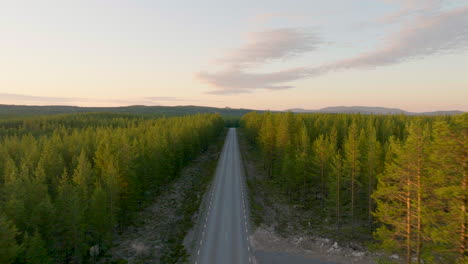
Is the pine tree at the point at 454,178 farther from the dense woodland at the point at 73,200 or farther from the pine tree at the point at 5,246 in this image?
the dense woodland at the point at 73,200

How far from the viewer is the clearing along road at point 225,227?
28281 mm

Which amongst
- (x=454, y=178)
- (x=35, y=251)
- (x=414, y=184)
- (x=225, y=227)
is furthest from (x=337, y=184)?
(x=35, y=251)

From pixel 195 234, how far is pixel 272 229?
438 inches

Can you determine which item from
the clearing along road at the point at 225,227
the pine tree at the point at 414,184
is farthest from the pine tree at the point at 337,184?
the pine tree at the point at 414,184

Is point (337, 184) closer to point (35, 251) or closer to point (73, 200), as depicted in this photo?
point (73, 200)

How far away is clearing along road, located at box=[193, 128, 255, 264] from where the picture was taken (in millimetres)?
28281

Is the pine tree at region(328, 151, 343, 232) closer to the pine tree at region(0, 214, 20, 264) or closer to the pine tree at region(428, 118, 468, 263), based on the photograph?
the pine tree at region(428, 118, 468, 263)

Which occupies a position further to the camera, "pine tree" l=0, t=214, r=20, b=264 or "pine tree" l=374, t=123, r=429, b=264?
"pine tree" l=0, t=214, r=20, b=264

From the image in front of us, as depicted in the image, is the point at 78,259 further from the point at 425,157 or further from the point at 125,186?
the point at 425,157

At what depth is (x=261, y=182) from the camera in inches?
2325

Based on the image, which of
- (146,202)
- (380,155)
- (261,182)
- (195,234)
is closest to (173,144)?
(146,202)

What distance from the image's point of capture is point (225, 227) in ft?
116

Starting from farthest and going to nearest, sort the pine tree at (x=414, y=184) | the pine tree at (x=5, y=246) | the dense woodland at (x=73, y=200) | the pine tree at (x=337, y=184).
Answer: the pine tree at (x=337, y=184) < the dense woodland at (x=73, y=200) < the pine tree at (x=5, y=246) < the pine tree at (x=414, y=184)

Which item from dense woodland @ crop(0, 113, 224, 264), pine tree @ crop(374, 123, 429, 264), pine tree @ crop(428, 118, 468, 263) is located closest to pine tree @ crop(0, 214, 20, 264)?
dense woodland @ crop(0, 113, 224, 264)
